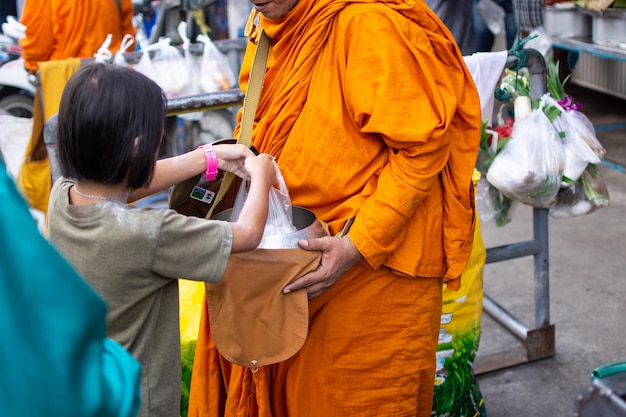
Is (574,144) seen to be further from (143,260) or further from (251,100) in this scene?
(143,260)

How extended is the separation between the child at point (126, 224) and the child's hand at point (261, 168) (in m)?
0.13

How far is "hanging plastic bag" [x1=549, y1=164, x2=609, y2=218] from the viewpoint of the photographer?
3.08 metres

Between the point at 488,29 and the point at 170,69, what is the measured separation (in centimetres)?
355

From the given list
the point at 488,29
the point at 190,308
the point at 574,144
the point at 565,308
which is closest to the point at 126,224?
the point at 190,308

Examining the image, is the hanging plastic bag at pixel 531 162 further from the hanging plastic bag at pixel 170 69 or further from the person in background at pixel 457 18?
the hanging plastic bag at pixel 170 69

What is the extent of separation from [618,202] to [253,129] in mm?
3518

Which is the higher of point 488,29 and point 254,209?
point 254,209

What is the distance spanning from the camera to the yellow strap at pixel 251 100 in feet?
7.08

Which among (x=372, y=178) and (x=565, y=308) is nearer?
(x=372, y=178)

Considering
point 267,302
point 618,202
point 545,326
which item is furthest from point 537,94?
point 618,202

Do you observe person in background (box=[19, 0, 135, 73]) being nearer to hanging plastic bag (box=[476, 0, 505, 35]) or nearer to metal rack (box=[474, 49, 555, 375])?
hanging plastic bag (box=[476, 0, 505, 35])

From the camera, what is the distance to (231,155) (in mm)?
2062

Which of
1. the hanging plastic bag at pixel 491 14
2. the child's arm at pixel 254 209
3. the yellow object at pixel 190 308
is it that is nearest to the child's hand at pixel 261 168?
the child's arm at pixel 254 209

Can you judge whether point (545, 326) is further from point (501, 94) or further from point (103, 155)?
→ point (103, 155)
